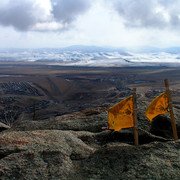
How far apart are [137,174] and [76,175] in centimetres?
120

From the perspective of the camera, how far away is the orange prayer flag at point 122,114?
5035 millimetres

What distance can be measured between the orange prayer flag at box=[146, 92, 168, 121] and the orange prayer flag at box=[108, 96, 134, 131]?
0.47 m

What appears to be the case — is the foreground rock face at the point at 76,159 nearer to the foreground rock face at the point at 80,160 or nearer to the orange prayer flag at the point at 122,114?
the foreground rock face at the point at 80,160

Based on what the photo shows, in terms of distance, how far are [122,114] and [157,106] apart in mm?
929

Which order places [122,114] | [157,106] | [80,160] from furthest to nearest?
[157,106] → [122,114] → [80,160]

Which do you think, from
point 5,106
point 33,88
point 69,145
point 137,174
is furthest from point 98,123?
point 33,88

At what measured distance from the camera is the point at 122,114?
5.05 metres

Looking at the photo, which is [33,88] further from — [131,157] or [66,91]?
[131,157]

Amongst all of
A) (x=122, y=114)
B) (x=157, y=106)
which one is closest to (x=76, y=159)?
(x=122, y=114)

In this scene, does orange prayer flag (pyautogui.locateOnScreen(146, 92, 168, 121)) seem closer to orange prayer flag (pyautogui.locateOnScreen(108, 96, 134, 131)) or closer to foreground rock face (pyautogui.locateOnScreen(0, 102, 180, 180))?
orange prayer flag (pyautogui.locateOnScreen(108, 96, 134, 131))

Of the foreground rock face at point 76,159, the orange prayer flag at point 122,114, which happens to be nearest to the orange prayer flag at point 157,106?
the orange prayer flag at point 122,114

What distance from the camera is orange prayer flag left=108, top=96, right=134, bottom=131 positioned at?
504 cm

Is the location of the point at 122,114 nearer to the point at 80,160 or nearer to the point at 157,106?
the point at 157,106

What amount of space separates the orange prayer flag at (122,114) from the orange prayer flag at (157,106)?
18.4 inches
